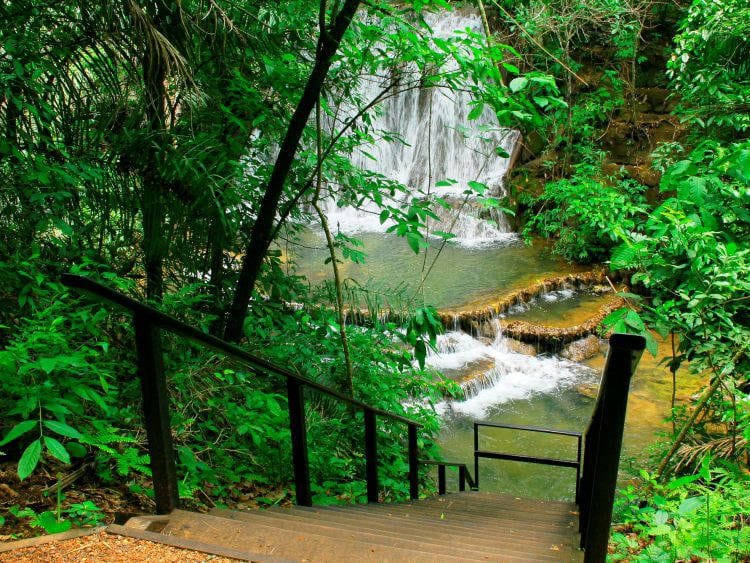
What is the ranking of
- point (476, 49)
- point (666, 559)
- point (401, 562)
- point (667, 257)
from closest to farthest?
point (401, 562), point (666, 559), point (476, 49), point (667, 257)

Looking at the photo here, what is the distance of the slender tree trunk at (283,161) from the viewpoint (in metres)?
3.21

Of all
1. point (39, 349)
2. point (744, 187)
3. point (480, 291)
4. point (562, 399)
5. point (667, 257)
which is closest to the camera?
point (39, 349)

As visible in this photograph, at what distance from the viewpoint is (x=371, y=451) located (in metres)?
3.41

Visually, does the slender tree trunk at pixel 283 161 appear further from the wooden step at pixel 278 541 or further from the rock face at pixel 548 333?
the rock face at pixel 548 333

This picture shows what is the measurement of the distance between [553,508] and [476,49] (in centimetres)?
355

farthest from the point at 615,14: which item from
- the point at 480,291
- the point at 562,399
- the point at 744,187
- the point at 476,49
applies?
the point at 476,49

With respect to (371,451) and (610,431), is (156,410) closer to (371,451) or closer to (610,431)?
(610,431)

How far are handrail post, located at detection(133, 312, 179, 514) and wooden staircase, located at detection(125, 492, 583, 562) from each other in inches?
4.0

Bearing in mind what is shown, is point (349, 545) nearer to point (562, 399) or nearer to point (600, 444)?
point (600, 444)

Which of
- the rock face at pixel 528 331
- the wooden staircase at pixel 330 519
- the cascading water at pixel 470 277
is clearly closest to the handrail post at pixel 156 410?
the wooden staircase at pixel 330 519

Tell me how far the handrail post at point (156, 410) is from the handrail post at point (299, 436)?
67 cm

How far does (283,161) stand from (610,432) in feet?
8.97

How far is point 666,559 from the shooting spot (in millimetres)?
2070

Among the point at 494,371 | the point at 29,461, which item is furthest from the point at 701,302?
the point at 494,371
